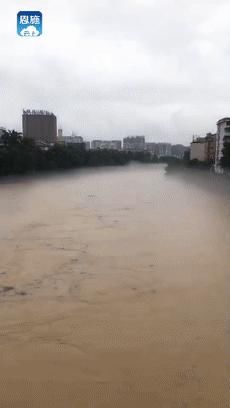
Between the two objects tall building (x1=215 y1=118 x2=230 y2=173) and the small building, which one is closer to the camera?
tall building (x1=215 y1=118 x2=230 y2=173)

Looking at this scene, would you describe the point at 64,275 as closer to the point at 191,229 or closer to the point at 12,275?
the point at 12,275

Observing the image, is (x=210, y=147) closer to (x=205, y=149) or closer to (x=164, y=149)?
(x=205, y=149)

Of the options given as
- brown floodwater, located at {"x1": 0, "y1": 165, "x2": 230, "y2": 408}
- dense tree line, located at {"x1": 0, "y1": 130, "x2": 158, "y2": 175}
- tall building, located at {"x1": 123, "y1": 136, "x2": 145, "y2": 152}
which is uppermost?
tall building, located at {"x1": 123, "y1": 136, "x2": 145, "y2": 152}

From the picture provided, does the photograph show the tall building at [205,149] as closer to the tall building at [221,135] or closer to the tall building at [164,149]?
the tall building at [221,135]

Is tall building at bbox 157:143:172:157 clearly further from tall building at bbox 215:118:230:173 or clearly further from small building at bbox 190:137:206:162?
tall building at bbox 215:118:230:173

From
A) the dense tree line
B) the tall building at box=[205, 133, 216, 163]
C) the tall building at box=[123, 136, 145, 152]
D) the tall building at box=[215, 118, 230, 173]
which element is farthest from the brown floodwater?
the tall building at box=[123, 136, 145, 152]

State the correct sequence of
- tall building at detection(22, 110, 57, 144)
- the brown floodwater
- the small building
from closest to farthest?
the brown floodwater < the small building < tall building at detection(22, 110, 57, 144)

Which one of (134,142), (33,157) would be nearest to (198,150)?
(33,157)


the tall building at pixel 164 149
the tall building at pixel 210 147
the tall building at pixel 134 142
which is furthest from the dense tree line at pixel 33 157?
the tall building at pixel 164 149

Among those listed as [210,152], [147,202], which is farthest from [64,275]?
[210,152]
